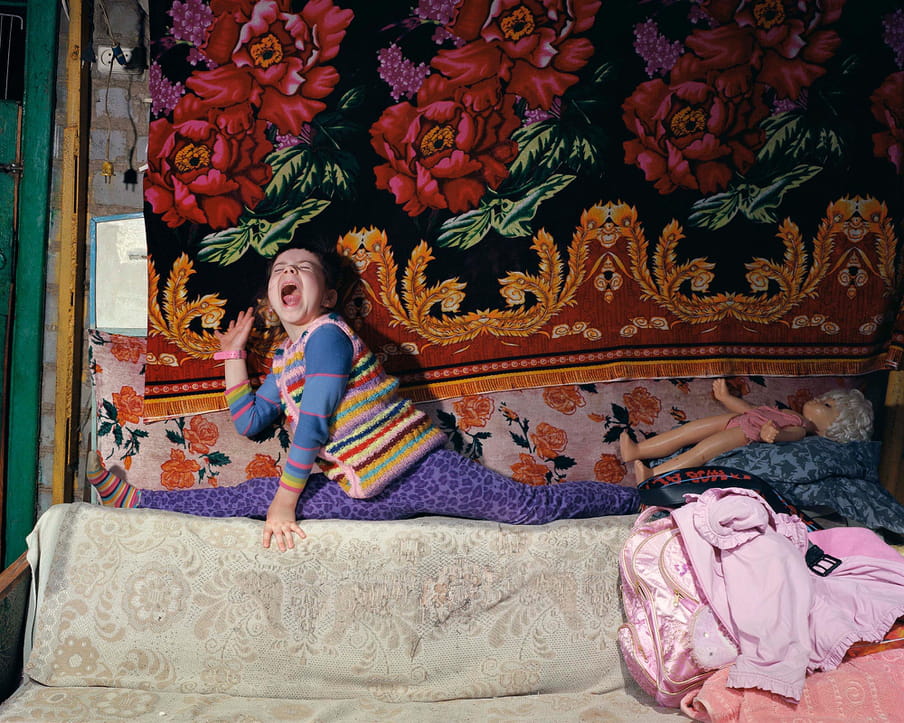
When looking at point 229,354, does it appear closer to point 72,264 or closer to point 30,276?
point 72,264

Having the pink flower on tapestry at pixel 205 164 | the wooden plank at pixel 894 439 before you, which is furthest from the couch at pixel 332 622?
the wooden plank at pixel 894 439

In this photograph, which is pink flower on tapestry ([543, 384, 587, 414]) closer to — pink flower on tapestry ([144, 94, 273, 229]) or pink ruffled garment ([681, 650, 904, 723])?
pink ruffled garment ([681, 650, 904, 723])

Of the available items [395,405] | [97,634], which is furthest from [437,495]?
[97,634]

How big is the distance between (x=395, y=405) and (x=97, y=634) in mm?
1022

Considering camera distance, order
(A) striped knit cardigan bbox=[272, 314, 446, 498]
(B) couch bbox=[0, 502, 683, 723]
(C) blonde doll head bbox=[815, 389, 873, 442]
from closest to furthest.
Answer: (B) couch bbox=[0, 502, 683, 723]
(A) striped knit cardigan bbox=[272, 314, 446, 498]
(C) blonde doll head bbox=[815, 389, 873, 442]

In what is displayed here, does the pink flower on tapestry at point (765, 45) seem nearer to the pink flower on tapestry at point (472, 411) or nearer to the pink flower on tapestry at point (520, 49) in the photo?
the pink flower on tapestry at point (520, 49)

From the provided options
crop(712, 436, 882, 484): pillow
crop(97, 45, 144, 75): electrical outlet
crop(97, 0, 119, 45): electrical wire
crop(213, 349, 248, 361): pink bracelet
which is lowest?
crop(712, 436, 882, 484): pillow

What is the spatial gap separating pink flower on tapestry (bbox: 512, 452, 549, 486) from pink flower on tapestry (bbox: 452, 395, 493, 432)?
171 mm

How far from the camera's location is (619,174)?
8.09 feet

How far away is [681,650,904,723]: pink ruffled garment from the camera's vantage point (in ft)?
5.95

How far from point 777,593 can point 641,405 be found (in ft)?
2.67

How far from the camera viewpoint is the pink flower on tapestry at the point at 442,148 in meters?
2.41

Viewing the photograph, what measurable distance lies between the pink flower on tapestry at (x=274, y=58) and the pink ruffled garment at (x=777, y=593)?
5.37 ft

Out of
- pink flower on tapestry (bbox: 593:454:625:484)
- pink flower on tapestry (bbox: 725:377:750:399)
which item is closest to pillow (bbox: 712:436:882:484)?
pink flower on tapestry (bbox: 725:377:750:399)
